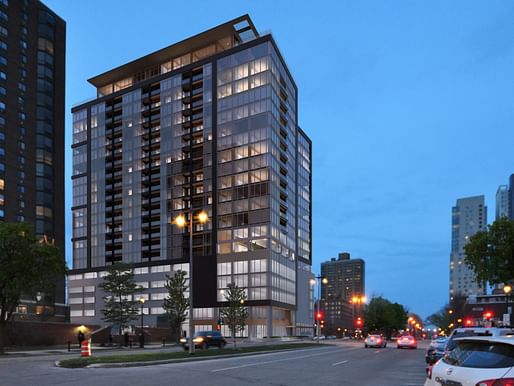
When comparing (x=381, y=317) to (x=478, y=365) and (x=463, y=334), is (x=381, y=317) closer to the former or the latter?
(x=463, y=334)

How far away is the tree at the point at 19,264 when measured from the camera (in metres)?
34.1

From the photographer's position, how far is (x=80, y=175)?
126312 millimetres

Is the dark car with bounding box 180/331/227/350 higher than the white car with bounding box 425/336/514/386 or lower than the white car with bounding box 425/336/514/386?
lower

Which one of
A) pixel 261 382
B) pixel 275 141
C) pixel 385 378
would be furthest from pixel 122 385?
pixel 275 141

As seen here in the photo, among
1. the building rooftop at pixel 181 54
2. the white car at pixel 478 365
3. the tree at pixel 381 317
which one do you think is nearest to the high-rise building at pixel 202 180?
the building rooftop at pixel 181 54

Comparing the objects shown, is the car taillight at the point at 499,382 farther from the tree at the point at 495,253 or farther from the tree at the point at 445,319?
the tree at the point at 445,319

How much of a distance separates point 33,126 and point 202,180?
35023 millimetres

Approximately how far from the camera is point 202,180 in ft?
343

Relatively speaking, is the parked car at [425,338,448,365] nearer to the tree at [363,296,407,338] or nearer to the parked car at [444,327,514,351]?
the parked car at [444,327,514,351]

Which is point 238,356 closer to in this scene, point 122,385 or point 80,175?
point 122,385

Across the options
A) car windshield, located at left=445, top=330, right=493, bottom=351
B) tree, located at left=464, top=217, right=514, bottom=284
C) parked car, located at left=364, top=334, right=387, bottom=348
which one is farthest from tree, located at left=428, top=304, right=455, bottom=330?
car windshield, located at left=445, top=330, right=493, bottom=351

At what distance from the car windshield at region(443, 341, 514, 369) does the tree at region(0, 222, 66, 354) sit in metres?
32.5

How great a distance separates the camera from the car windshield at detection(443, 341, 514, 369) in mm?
6898

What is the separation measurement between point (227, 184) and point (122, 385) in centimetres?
8674
